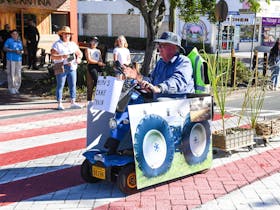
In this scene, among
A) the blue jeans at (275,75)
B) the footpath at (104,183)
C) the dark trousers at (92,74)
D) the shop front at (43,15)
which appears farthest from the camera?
the shop front at (43,15)

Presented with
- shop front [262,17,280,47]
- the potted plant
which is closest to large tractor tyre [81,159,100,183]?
the potted plant

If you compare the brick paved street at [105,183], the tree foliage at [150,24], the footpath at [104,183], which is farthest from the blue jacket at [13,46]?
the brick paved street at [105,183]

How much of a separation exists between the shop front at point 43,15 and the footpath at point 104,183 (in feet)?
37.5

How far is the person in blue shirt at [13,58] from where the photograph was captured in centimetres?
1202

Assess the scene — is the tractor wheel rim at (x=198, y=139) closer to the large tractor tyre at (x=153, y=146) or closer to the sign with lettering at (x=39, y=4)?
the large tractor tyre at (x=153, y=146)

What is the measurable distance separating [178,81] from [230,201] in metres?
1.42

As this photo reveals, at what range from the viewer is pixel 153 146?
4941 millimetres

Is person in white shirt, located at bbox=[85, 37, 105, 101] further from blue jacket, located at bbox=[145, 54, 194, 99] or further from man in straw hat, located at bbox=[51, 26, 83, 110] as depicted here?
blue jacket, located at bbox=[145, 54, 194, 99]

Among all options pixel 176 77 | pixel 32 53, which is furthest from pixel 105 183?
pixel 32 53

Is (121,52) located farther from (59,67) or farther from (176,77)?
(176,77)

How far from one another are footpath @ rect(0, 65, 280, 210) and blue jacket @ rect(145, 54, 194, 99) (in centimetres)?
105

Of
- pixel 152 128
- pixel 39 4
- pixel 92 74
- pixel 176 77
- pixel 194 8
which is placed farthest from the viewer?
pixel 39 4

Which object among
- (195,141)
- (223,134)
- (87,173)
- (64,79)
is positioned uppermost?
(64,79)

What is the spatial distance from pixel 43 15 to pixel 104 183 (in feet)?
50.2
